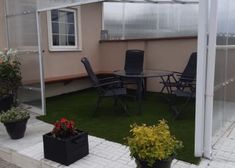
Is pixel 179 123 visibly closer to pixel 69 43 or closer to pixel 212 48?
pixel 212 48

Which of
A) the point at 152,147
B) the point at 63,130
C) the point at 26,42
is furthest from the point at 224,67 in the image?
the point at 26,42

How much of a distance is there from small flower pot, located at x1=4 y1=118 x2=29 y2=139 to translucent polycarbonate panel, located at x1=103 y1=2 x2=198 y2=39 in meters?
4.68

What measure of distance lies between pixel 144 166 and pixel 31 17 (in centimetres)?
371

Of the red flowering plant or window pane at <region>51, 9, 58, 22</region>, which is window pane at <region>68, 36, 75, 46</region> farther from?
the red flowering plant

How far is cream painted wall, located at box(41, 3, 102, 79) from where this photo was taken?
21.4 feet

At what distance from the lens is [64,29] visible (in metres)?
6.98

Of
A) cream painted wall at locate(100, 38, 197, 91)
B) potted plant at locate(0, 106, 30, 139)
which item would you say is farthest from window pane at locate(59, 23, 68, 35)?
potted plant at locate(0, 106, 30, 139)

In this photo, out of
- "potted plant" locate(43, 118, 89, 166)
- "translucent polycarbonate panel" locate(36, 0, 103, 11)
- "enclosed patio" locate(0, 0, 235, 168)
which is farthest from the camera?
"translucent polycarbonate panel" locate(36, 0, 103, 11)

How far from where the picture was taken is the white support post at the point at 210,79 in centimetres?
290

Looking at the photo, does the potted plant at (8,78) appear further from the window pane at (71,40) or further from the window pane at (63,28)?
the window pane at (71,40)

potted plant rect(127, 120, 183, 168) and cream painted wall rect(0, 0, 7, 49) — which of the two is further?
cream painted wall rect(0, 0, 7, 49)

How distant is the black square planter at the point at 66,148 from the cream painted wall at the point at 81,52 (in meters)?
3.62

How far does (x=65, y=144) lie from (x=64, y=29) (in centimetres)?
463

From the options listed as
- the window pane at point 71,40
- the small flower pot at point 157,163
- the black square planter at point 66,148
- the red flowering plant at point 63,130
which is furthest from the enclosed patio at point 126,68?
the small flower pot at point 157,163
